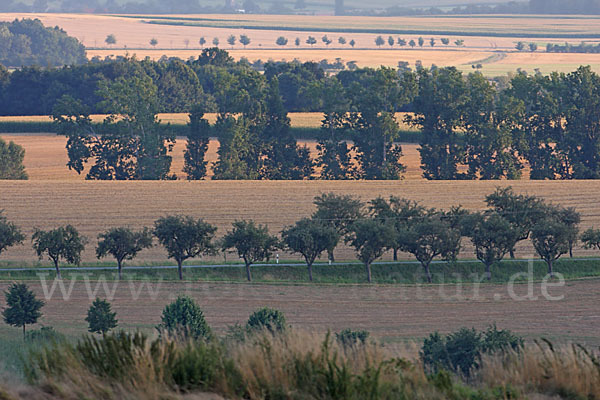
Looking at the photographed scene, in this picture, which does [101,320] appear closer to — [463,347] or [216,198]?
[463,347]

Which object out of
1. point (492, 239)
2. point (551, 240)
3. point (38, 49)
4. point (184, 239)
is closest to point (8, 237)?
point (184, 239)

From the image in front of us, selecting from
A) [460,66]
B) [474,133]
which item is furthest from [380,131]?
[460,66]

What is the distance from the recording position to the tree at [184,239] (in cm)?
4469

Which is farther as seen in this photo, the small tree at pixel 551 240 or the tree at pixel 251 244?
the small tree at pixel 551 240

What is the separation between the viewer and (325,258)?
155 ft

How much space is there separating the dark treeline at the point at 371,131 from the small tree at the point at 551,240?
27664 millimetres

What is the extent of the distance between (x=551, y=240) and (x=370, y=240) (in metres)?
10.3

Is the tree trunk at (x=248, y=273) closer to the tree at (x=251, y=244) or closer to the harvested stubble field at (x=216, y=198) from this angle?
the tree at (x=251, y=244)

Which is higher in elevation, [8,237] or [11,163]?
[11,163]

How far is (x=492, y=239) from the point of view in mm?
45344

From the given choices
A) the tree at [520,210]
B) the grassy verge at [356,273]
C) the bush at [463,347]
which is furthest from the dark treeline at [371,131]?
the bush at [463,347]

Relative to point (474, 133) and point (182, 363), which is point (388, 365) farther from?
point (474, 133)

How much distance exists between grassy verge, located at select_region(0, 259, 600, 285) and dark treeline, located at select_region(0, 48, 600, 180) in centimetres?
2870

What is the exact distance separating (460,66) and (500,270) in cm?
13306
